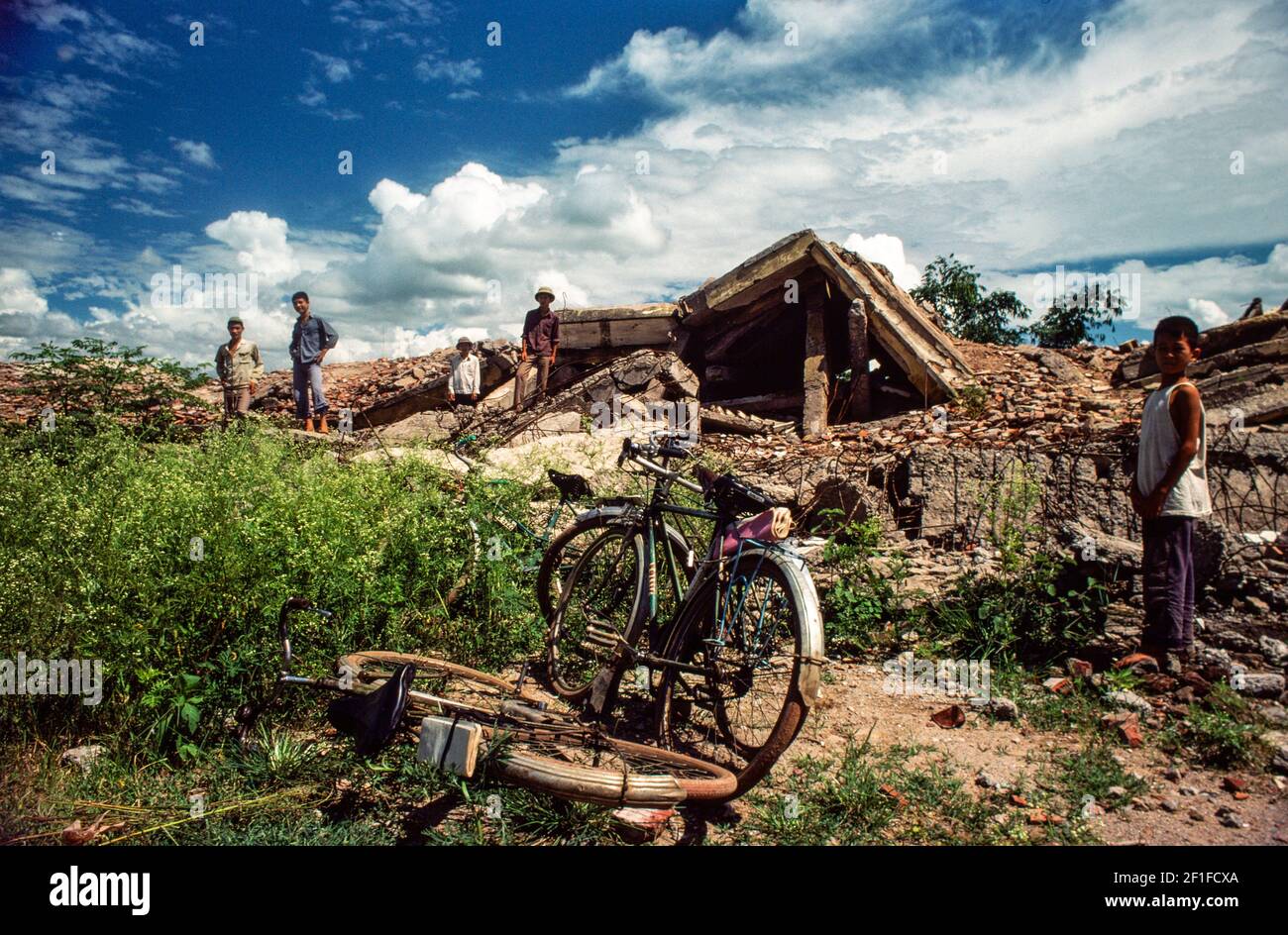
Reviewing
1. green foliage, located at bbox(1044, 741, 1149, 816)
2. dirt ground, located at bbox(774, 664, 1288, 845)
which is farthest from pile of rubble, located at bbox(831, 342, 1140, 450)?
green foliage, located at bbox(1044, 741, 1149, 816)

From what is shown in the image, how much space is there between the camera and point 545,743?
3020 millimetres

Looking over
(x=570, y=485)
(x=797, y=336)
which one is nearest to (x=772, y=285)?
(x=797, y=336)

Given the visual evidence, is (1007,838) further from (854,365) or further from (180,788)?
(854,365)

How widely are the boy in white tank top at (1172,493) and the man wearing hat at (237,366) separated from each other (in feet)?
37.1

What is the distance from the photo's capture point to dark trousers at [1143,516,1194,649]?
3859mm

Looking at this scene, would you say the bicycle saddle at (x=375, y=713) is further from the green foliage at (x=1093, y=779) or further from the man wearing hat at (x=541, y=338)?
the man wearing hat at (x=541, y=338)

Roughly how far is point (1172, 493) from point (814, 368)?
6.64 meters

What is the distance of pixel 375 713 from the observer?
2656 millimetres

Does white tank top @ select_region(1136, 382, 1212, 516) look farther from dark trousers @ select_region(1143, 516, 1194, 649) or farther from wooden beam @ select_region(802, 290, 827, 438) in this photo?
wooden beam @ select_region(802, 290, 827, 438)

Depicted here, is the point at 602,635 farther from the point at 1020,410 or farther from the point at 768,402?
the point at 768,402

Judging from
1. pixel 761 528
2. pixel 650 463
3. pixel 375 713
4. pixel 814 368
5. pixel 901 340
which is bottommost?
pixel 375 713

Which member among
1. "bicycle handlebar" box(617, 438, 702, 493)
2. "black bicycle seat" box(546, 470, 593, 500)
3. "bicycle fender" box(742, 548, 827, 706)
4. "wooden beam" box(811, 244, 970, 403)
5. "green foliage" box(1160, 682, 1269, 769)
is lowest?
"green foliage" box(1160, 682, 1269, 769)

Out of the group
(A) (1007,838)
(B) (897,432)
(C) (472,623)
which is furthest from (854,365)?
(A) (1007,838)

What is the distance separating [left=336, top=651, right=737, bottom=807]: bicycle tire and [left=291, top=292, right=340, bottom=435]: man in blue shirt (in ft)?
24.7
